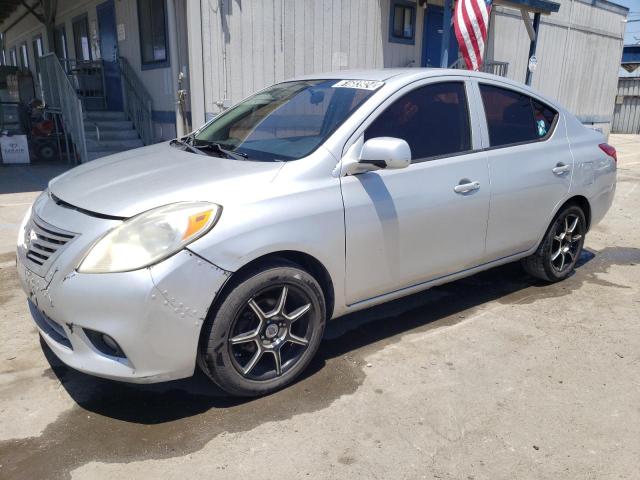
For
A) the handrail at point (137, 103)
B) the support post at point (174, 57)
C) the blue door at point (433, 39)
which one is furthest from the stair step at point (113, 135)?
the blue door at point (433, 39)

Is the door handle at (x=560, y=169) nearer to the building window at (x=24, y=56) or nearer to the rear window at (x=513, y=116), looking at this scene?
the rear window at (x=513, y=116)

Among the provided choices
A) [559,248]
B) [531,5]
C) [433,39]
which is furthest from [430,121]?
[531,5]

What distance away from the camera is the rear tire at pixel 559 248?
443 cm

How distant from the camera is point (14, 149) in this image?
1038 cm

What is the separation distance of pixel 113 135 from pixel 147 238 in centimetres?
831

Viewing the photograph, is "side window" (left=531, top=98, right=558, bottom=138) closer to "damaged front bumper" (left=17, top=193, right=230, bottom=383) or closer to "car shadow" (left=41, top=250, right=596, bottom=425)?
"car shadow" (left=41, top=250, right=596, bottom=425)

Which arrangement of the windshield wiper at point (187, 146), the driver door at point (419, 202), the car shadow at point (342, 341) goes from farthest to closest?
the windshield wiper at point (187, 146)
the driver door at point (419, 202)
the car shadow at point (342, 341)

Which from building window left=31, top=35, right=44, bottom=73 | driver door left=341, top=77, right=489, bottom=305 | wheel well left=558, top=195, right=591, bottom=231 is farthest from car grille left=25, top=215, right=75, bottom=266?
building window left=31, top=35, right=44, bottom=73

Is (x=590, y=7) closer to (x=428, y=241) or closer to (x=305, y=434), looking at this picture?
(x=428, y=241)

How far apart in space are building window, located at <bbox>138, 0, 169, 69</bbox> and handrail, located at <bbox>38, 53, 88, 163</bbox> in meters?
1.40

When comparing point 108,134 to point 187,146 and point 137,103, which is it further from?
point 187,146

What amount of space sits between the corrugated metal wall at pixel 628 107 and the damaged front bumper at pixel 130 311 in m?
25.4

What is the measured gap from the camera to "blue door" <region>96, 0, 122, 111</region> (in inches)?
420

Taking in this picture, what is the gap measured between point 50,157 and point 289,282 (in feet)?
33.4
